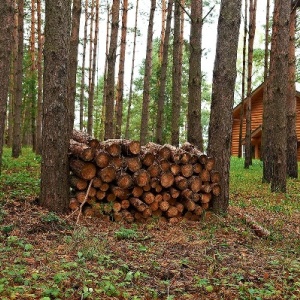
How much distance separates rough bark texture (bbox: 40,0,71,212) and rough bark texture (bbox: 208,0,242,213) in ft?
9.65

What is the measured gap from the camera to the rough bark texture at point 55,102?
7043mm

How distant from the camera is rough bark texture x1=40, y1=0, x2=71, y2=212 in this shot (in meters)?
7.04

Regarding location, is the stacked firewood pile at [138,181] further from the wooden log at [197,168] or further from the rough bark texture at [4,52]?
the rough bark texture at [4,52]

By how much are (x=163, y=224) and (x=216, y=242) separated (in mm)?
1431

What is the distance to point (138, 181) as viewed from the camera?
7523mm

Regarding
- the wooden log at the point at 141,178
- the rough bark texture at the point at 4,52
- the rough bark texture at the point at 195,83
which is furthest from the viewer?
the rough bark texture at the point at 195,83

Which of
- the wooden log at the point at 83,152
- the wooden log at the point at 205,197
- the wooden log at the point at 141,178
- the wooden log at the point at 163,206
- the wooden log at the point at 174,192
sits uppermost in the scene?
the wooden log at the point at 83,152

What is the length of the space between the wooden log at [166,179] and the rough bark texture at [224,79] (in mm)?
1049

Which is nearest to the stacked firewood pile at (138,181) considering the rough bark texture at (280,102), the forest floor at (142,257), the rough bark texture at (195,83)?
the forest floor at (142,257)

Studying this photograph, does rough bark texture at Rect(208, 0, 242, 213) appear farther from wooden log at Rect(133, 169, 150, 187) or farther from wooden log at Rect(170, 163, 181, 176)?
wooden log at Rect(133, 169, 150, 187)

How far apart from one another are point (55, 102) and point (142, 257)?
320 cm

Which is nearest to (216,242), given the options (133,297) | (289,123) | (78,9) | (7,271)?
(133,297)

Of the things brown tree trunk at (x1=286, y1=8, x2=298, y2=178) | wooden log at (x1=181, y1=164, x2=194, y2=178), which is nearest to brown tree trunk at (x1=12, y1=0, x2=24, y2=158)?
brown tree trunk at (x1=286, y1=8, x2=298, y2=178)

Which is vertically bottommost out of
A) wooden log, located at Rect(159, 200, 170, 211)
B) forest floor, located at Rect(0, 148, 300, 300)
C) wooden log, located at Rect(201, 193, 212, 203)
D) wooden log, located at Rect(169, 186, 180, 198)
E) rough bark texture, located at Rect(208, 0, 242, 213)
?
forest floor, located at Rect(0, 148, 300, 300)
